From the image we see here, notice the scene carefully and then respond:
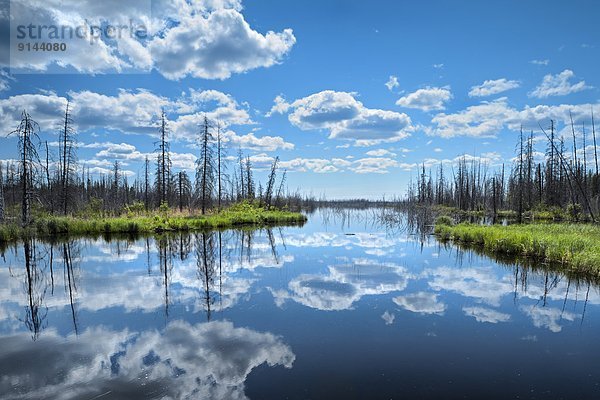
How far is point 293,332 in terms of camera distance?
22.1 ft

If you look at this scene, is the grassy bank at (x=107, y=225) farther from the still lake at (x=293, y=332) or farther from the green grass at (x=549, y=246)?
the green grass at (x=549, y=246)

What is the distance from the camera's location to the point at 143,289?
9.83 meters

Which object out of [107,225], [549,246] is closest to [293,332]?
[549,246]

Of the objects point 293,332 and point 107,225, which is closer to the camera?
point 293,332

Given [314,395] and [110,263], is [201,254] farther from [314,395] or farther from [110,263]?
[314,395]

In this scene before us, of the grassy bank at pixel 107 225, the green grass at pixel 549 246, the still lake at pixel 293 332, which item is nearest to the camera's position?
the still lake at pixel 293 332

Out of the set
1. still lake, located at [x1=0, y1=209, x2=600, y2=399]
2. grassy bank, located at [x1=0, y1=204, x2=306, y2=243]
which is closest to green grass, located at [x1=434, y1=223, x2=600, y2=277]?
still lake, located at [x1=0, y1=209, x2=600, y2=399]

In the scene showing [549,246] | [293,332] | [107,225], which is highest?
[107,225]

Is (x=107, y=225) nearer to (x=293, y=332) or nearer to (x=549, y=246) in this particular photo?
(x=293, y=332)

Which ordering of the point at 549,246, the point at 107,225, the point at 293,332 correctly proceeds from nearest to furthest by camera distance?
1. the point at 293,332
2. the point at 549,246
3. the point at 107,225

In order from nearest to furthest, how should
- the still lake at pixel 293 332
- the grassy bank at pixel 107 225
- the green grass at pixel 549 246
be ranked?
the still lake at pixel 293 332 < the green grass at pixel 549 246 < the grassy bank at pixel 107 225

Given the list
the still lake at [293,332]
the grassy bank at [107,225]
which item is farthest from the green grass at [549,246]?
the grassy bank at [107,225]

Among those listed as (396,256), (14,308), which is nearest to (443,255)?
(396,256)

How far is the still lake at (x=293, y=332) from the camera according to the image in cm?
480
